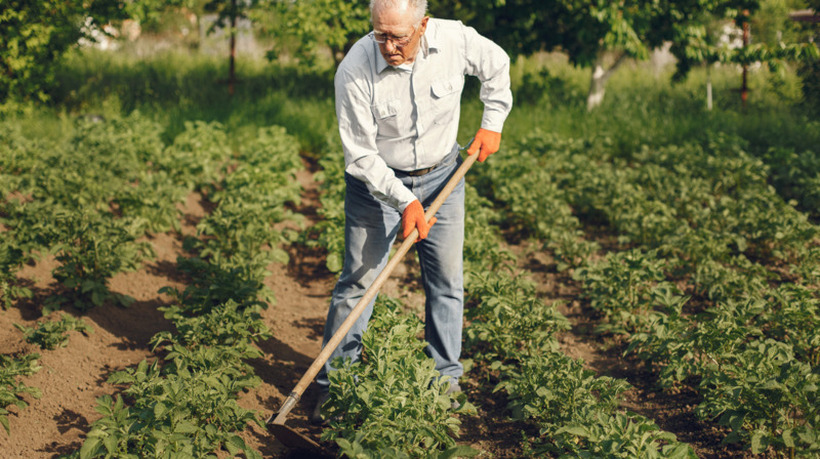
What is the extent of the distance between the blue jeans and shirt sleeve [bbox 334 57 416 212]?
7.7 inches

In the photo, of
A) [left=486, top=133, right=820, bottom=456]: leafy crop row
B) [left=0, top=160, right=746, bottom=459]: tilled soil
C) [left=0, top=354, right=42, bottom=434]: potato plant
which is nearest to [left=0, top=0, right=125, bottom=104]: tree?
[left=0, top=160, right=746, bottom=459]: tilled soil

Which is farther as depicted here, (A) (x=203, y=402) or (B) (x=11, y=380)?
(B) (x=11, y=380)

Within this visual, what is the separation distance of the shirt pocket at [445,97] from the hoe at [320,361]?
0.35 meters

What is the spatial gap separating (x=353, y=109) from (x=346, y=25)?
5.91 meters

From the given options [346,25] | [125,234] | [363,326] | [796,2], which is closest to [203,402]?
[363,326]

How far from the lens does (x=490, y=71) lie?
11.2 feet

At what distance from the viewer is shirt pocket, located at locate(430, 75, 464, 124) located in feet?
10.5

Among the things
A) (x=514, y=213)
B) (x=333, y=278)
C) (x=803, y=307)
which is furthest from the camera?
(x=514, y=213)

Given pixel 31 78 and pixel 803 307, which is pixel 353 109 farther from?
pixel 31 78

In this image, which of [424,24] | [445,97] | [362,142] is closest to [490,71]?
[445,97]

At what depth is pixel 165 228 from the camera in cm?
562

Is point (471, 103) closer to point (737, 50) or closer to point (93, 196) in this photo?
point (737, 50)

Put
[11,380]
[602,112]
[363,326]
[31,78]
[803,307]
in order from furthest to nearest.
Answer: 1. [602,112]
2. [31,78]
3. [803,307]
4. [363,326]
5. [11,380]

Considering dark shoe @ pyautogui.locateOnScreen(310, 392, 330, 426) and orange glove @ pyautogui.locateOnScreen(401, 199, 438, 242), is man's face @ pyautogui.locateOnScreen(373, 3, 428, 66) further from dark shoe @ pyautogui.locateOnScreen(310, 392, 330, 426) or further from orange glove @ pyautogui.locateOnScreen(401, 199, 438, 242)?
dark shoe @ pyautogui.locateOnScreen(310, 392, 330, 426)
